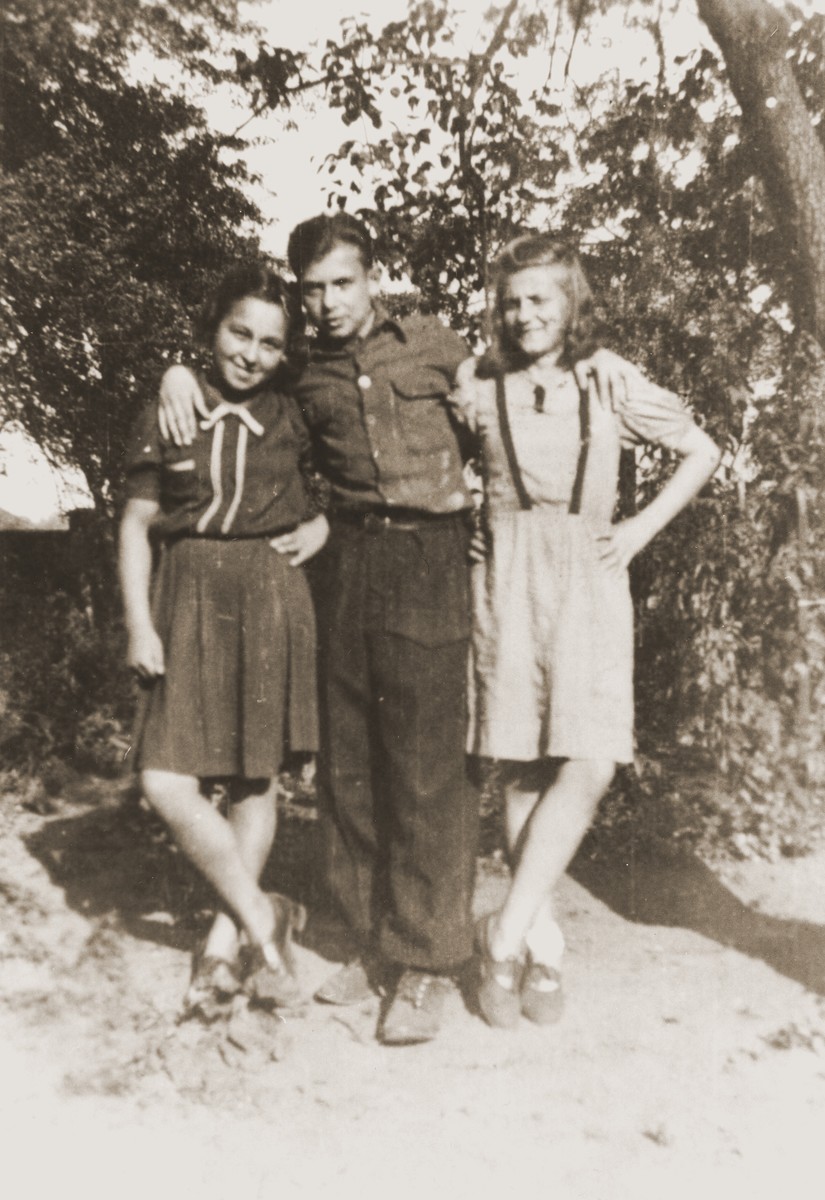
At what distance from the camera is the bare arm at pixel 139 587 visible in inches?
114

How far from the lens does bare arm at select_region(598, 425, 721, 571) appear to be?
114 inches

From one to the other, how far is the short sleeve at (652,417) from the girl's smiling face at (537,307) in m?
0.25

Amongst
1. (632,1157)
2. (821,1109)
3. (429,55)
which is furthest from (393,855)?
(429,55)

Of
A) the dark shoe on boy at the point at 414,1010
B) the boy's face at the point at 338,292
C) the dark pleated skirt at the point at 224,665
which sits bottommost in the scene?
the dark shoe on boy at the point at 414,1010

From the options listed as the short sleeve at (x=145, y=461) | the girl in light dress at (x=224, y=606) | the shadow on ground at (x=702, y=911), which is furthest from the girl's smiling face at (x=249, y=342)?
the shadow on ground at (x=702, y=911)

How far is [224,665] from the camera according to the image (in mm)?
2945

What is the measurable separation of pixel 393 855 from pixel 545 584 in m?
0.83

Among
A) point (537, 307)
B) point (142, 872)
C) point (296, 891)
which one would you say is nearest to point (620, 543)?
point (537, 307)

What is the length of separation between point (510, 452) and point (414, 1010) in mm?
1446

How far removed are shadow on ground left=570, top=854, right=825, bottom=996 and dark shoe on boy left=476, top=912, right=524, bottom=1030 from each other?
80 centimetres

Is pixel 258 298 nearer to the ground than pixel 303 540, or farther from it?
farther from it

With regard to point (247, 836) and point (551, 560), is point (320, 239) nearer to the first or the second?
point (551, 560)

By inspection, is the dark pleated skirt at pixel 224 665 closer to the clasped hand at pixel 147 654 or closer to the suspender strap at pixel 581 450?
the clasped hand at pixel 147 654

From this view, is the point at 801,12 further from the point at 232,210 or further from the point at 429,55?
the point at 232,210
